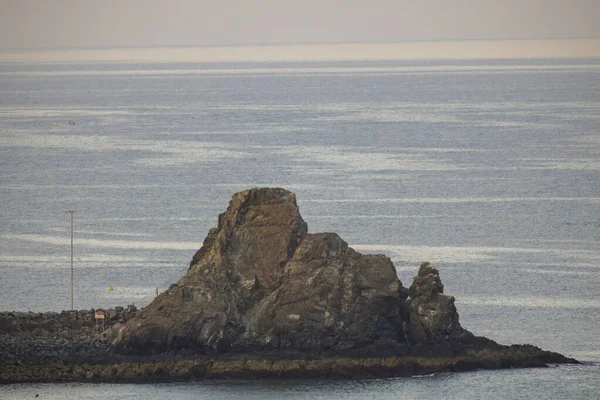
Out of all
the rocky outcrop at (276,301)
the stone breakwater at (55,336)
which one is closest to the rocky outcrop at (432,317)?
the rocky outcrop at (276,301)

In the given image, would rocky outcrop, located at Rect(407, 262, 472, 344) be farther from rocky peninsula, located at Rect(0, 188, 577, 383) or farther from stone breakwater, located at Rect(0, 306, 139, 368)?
stone breakwater, located at Rect(0, 306, 139, 368)

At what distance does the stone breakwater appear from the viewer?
180 ft

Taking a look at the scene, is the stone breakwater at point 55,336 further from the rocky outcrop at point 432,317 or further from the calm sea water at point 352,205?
the rocky outcrop at point 432,317

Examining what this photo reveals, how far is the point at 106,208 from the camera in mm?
90625

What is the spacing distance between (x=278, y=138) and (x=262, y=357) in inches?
3131

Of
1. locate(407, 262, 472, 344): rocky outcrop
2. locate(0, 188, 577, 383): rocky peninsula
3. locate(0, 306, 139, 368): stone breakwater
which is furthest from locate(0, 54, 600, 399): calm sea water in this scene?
locate(0, 306, 139, 368): stone breakwater

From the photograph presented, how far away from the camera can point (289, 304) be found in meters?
54.9

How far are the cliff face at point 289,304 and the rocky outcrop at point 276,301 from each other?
3 centimetres

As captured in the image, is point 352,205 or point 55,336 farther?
point 352,205

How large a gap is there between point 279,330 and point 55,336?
26.7ft

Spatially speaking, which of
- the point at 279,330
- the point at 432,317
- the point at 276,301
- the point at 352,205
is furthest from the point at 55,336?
the point at 352,205

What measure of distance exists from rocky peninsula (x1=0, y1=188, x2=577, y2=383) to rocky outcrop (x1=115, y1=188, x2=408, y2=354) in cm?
3

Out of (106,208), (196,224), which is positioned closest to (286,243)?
(196,224)

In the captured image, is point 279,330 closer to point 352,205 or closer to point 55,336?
point 55,336
